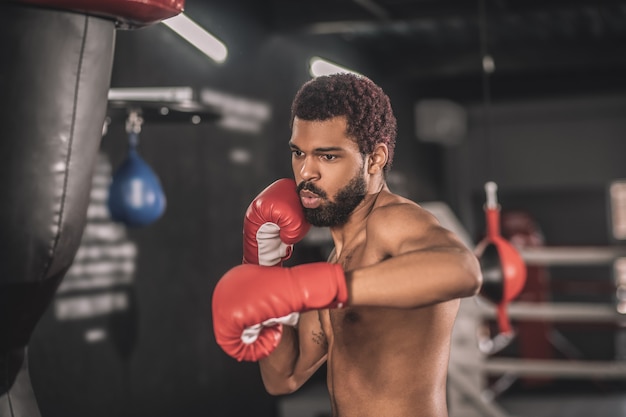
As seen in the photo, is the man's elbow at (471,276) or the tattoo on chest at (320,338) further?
the tattoo on chest at (320,338)

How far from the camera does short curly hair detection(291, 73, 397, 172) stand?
1.62 metres

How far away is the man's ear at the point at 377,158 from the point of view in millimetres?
1676

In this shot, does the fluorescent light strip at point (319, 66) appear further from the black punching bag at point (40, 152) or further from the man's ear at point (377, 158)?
the man's ear at point (377, 158)

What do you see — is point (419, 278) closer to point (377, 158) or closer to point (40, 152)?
point (377, 158)

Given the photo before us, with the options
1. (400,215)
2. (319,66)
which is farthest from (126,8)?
(319,66)

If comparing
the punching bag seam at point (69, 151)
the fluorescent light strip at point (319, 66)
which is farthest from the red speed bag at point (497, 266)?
the fluorescent light strip at point (319, 66)

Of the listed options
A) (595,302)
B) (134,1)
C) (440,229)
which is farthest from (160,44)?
(595,302)

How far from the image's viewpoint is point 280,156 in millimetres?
5438

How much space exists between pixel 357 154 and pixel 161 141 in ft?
8.26

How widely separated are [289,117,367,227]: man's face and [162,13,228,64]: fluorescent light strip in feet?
6.66

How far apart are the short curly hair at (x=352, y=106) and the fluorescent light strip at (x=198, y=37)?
195cm

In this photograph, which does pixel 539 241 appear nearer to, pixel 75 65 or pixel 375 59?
pixel 375 59

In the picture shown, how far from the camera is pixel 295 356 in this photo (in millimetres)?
1913

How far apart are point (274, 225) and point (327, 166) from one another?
31 cm
